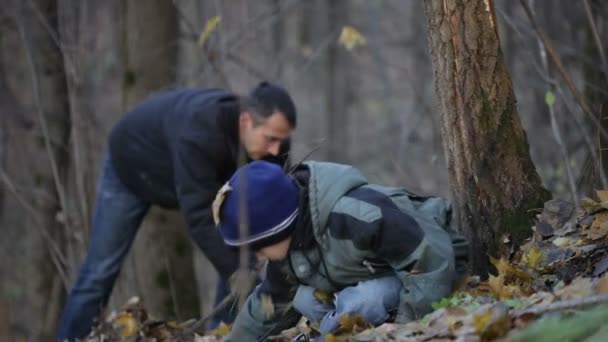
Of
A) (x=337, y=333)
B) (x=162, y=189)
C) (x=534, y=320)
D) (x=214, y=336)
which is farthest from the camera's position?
(x=162, y=189)

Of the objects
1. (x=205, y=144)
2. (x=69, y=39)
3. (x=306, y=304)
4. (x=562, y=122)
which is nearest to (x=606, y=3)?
(x=562, y=122)

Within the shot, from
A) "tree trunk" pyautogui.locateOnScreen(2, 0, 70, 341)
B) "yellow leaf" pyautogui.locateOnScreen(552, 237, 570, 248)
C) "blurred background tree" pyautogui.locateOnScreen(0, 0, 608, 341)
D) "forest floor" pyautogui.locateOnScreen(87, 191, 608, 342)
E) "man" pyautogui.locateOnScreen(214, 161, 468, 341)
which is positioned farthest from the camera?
"tree trunk" pyautogui.locateOnScreen(2, 0, 70, 341)

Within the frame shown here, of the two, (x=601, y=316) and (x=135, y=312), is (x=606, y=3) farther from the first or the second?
(x=601, y=316)

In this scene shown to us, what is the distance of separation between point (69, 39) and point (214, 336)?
3914mm

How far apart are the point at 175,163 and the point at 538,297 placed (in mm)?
2487

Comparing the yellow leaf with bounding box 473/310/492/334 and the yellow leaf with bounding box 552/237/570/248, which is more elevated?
the yellow leaf with bounding box 473/310/492/334

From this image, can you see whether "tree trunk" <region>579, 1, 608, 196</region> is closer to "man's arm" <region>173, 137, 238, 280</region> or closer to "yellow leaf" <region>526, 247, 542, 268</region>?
"yellow leaf" <region>526, 247, 542, 268</region>

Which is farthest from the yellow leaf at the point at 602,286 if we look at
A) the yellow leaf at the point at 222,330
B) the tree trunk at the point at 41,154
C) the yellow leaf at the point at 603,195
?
the tree trunk at the point at 41,154

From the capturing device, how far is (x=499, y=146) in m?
3.99

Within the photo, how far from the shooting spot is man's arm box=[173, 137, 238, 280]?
481cm

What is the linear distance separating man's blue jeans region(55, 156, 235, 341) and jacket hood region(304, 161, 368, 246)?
2.22 meters

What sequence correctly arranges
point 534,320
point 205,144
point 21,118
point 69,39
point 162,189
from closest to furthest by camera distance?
point 534,320
point 205,144
point 162,189
point 69,39
point 21,118

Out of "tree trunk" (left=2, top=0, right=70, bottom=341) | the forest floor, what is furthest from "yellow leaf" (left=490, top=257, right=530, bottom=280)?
"tree trunk" (left=2, top=0, right=70, bottom=341)

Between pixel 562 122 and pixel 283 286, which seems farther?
pixel 562 122
